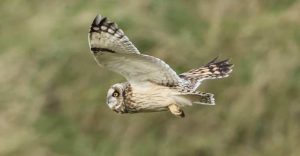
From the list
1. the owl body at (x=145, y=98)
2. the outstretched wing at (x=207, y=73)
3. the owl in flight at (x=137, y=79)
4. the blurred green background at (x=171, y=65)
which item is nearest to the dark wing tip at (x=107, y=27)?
the owl in flight at (x=137, y=79)

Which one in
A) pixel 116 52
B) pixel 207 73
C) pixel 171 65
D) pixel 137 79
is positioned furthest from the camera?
pixel 171 65

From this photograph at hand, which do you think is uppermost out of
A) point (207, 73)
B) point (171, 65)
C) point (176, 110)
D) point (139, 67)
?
point (171, 65)

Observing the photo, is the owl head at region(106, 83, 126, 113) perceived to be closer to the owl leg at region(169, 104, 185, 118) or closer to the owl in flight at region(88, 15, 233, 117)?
the owl in flight at region(88, 15, 233, 117)

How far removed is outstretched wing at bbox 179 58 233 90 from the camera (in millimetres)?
3989

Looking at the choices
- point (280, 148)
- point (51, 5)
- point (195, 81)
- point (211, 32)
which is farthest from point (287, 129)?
point (195, 81)

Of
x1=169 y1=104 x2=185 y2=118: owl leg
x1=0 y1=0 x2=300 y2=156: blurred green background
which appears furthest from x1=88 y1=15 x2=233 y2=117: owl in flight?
x1=0 y1=0 x2=300 y2=156: blurred green background

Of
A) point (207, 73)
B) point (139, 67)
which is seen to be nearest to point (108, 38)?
point (139, 67)

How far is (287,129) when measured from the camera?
22.1ft

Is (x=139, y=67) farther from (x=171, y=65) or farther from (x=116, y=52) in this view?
(x=171, y=65)

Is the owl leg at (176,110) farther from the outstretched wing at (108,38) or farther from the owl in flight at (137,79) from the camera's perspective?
the outstretched wing at (108,38)

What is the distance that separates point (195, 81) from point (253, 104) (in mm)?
2897

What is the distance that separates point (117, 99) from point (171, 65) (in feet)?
9.17

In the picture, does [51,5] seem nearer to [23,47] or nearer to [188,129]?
[23,47]

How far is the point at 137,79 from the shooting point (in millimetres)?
3740
